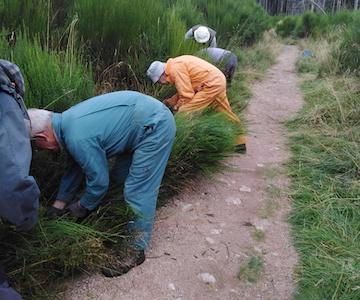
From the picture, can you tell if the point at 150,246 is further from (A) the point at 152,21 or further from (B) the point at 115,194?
(A) the point at 152,21

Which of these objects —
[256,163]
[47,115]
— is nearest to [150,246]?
[47,115]

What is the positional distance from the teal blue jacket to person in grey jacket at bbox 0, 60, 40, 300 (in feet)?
1.82

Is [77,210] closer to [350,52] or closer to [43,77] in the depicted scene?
[43,77]

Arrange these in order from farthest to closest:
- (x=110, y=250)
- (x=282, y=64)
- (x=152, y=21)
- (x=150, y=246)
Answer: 1. (x=282, y=64)
2. (x=152, y=21)
3. (x=150, y=246)
4. (x=110, y=250)

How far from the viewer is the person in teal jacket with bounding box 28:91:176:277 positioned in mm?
2723

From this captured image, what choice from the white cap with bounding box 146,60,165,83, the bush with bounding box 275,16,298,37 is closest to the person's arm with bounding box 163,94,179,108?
the white cap with bounding box 146,60,165,83

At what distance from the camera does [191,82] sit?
4922 mm

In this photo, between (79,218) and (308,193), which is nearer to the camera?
(79,218)

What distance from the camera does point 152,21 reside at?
5574mm

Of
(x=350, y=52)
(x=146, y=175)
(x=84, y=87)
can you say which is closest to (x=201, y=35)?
(x=350, y=52)

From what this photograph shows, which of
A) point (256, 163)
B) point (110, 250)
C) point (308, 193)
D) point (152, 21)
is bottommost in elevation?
point (256, 163)

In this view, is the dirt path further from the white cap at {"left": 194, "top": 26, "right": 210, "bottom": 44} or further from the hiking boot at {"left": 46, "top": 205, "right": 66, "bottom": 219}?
the white cap at {"left": 194, "top": 26, "right": 210, "bottom": 44}

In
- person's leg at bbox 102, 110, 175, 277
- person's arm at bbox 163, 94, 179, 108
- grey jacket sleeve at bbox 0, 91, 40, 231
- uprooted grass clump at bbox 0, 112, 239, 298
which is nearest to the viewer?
grey jacket sleeve at bbox 0, 91, 40, 231

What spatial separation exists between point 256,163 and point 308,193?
0.99m
